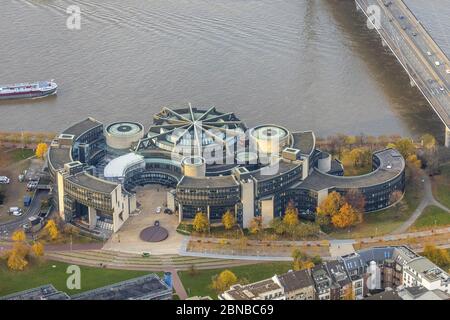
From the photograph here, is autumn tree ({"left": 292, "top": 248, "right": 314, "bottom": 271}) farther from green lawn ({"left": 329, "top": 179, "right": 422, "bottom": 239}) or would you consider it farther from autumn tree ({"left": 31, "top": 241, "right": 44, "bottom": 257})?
autumn tree ({"left": 31, "top": 241, "right": 44, "bottom": 257})

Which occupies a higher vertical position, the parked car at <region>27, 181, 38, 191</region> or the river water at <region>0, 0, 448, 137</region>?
the river water at <region>0, 0, 448, 137</region>

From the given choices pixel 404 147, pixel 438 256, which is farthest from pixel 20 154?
pixel 438 256

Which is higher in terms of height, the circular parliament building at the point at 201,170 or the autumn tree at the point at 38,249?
the circular parliament building at the point at 201,170

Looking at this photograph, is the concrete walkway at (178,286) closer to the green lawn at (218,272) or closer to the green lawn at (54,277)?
the green lawn at (218,272)

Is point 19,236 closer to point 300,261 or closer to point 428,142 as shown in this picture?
point 300,261

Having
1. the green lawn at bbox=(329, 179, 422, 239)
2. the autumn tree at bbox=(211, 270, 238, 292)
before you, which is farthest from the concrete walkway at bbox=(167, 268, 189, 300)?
the green lawn at bbox=(329, 179, 422, 239)

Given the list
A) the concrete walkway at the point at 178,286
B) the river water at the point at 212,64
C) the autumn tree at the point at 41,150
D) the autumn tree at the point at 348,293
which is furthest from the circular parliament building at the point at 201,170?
the autumn tree at the point at 348,293
